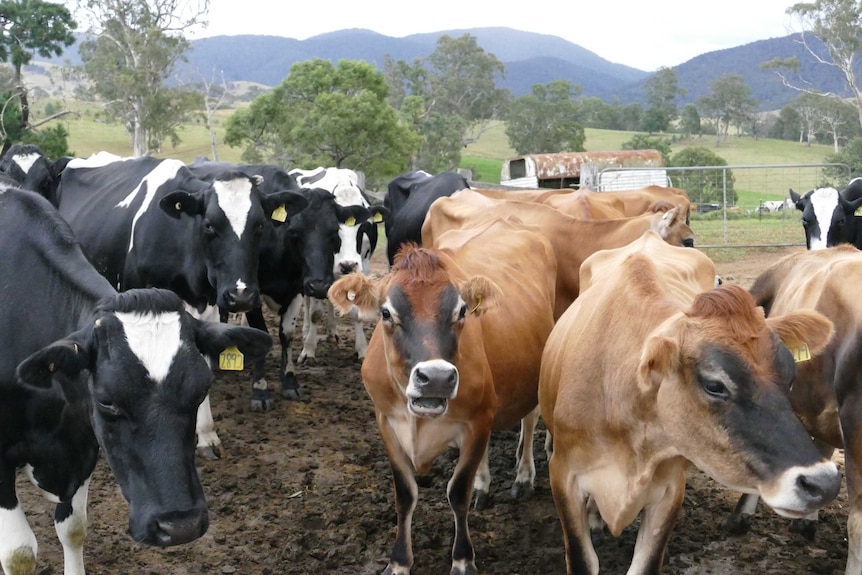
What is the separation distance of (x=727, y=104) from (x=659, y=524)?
93205mm

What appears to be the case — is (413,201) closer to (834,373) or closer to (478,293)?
(478,293)

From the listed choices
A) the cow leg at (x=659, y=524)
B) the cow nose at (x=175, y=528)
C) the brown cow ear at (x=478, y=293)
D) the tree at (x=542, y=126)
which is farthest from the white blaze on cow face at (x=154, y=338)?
the tree at (x=542, y=126)

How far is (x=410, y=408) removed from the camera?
415 centimetres

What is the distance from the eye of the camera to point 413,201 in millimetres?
10945

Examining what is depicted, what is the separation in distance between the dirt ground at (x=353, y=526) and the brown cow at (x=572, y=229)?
4.85ft

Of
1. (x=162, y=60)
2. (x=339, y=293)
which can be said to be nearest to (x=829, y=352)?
(x=339, y=293)

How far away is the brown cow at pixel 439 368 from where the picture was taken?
167 inches

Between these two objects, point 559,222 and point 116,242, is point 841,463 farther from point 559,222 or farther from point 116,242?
point 116,242

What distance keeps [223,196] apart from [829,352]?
183 inches

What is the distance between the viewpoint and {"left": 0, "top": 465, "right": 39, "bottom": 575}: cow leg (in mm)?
4039

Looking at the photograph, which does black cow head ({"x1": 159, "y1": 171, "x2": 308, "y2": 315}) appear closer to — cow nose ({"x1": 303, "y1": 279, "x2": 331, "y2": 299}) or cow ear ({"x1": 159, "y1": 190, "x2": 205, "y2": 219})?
cow ear ({"x1": 159, "y1": 190, "x2": 205, "y2": 219})

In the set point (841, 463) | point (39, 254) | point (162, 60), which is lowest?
point (841, 463)

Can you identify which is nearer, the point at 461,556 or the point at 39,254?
the point at 39,254

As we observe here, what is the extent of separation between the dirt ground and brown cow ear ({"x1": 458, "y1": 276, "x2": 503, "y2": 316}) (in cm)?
150
